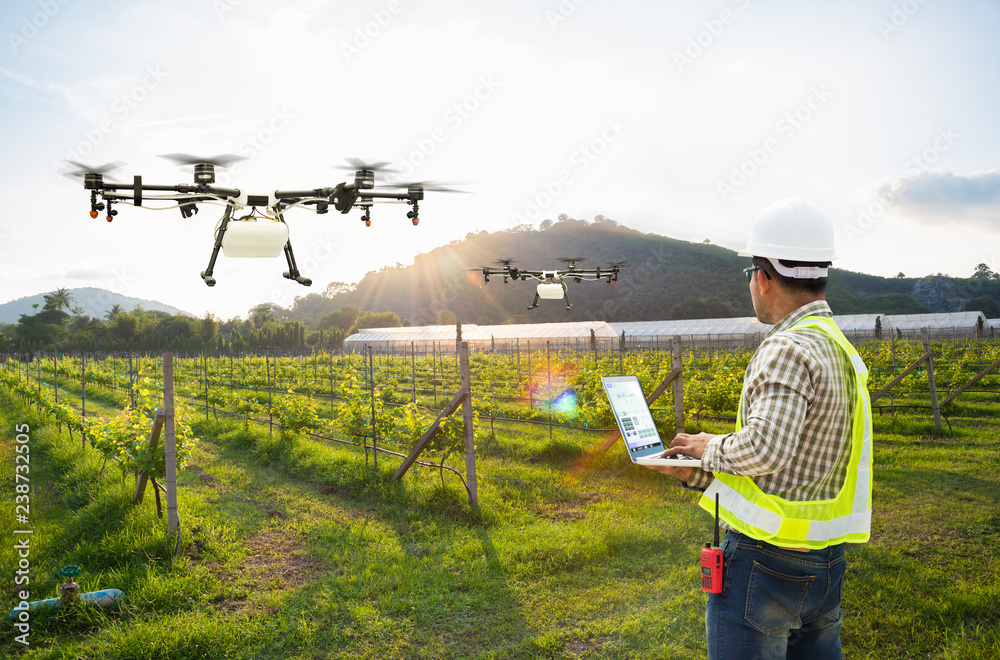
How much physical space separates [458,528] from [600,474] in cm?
273

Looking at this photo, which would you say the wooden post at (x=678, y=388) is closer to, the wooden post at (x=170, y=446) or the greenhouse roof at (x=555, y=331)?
the wooden post at (x=170, y=446)

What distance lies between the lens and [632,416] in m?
2.08

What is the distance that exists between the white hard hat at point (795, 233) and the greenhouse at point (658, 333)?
33099 millimetres

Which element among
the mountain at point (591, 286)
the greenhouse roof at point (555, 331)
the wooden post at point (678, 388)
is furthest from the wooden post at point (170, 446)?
the mountain at point (591, 286)

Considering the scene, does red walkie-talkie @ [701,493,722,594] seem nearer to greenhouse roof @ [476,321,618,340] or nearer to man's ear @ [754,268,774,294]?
man's ear @ [754,268,774,294]

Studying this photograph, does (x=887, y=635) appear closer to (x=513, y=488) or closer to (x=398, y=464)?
(x=513, y=488)

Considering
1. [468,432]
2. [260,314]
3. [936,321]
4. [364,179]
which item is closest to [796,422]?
[364,179]

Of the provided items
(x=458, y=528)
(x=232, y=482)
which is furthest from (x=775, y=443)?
(x=232, y=482)

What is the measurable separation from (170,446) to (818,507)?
5.54 m

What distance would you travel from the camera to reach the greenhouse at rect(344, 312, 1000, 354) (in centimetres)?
3769

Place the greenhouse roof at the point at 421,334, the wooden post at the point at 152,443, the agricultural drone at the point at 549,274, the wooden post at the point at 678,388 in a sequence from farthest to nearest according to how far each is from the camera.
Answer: the greenhouse roof at the point at 421,334, the agricultural drone at the point at 549,274, the wooden post at the point at 678,388, the wooden post at the point at 152,443

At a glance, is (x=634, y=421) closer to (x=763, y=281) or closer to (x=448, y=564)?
(x=763, y=281)

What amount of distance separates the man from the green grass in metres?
2.31

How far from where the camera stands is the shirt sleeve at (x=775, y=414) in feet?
4.69
